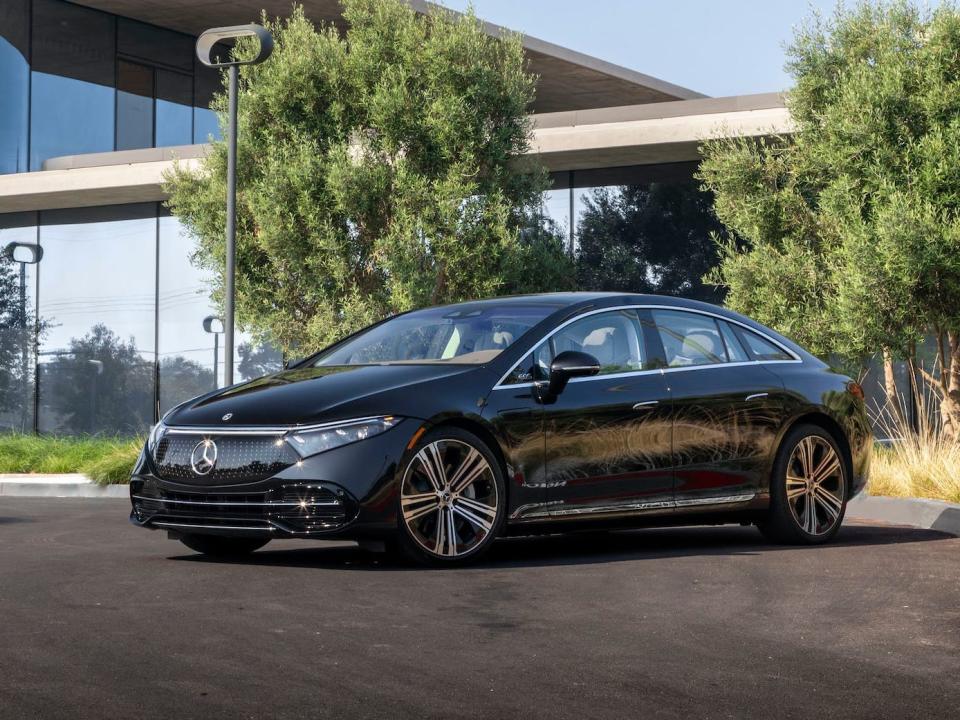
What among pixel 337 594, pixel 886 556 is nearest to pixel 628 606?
→ pixel 337 594

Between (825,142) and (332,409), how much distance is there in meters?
10.6

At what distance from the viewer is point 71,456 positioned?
20.0 metres

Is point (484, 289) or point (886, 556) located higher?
point (484, 289)

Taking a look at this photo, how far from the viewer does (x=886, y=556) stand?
9328mm

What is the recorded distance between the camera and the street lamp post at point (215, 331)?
1079 inches

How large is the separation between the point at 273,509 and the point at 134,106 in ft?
80.7

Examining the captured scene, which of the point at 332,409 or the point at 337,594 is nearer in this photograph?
the point at 337,594

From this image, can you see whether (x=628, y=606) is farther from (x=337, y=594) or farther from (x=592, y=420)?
(x=592, y=420)

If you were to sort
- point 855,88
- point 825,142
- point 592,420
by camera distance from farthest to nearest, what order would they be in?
point 825,142 < point 855,88 < point 592,420

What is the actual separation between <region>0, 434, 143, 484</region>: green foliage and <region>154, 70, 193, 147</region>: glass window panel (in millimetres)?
10892

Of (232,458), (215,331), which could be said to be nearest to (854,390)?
(232,458)

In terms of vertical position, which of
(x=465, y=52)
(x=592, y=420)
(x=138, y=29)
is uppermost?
(x=138, y=29)

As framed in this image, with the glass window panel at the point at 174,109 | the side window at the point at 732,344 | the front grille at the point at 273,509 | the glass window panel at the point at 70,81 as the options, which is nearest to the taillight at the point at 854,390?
the side window at the point at 732,344

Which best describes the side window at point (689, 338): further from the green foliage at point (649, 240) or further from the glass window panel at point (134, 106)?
the glass window panel at point (134, 106)
